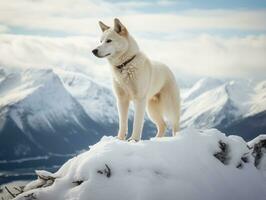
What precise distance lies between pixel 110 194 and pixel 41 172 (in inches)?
106

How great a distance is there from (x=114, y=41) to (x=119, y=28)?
1.85 ft

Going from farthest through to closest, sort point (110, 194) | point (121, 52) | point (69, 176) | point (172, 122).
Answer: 1. point (172, 122)
2. point (121, 52)
3. point (69, 176)
4. point (110, 194)

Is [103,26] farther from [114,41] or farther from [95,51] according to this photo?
[95,51]

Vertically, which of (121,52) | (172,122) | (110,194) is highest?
(121,52)

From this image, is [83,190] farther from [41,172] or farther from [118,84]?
[118,84]

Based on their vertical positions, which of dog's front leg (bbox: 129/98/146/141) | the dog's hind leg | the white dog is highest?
the white dog

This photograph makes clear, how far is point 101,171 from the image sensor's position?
12.6 metres

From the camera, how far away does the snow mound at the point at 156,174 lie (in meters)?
12.3

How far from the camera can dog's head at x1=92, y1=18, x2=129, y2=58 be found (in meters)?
16.2

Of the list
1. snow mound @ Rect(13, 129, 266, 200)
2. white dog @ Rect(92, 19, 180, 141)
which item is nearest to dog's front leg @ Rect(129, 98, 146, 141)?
white dog @ Rect(92, 19, 180, 141)

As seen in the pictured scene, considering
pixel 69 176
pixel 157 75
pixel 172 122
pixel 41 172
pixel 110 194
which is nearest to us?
pixel 110 194

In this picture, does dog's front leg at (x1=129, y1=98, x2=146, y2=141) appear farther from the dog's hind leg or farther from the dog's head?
the dog's hind leg

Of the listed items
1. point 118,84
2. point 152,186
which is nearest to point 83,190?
point 152,186

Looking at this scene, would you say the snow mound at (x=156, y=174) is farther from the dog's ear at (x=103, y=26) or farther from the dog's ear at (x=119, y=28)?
the dog's ear at (x=103, y=26)
